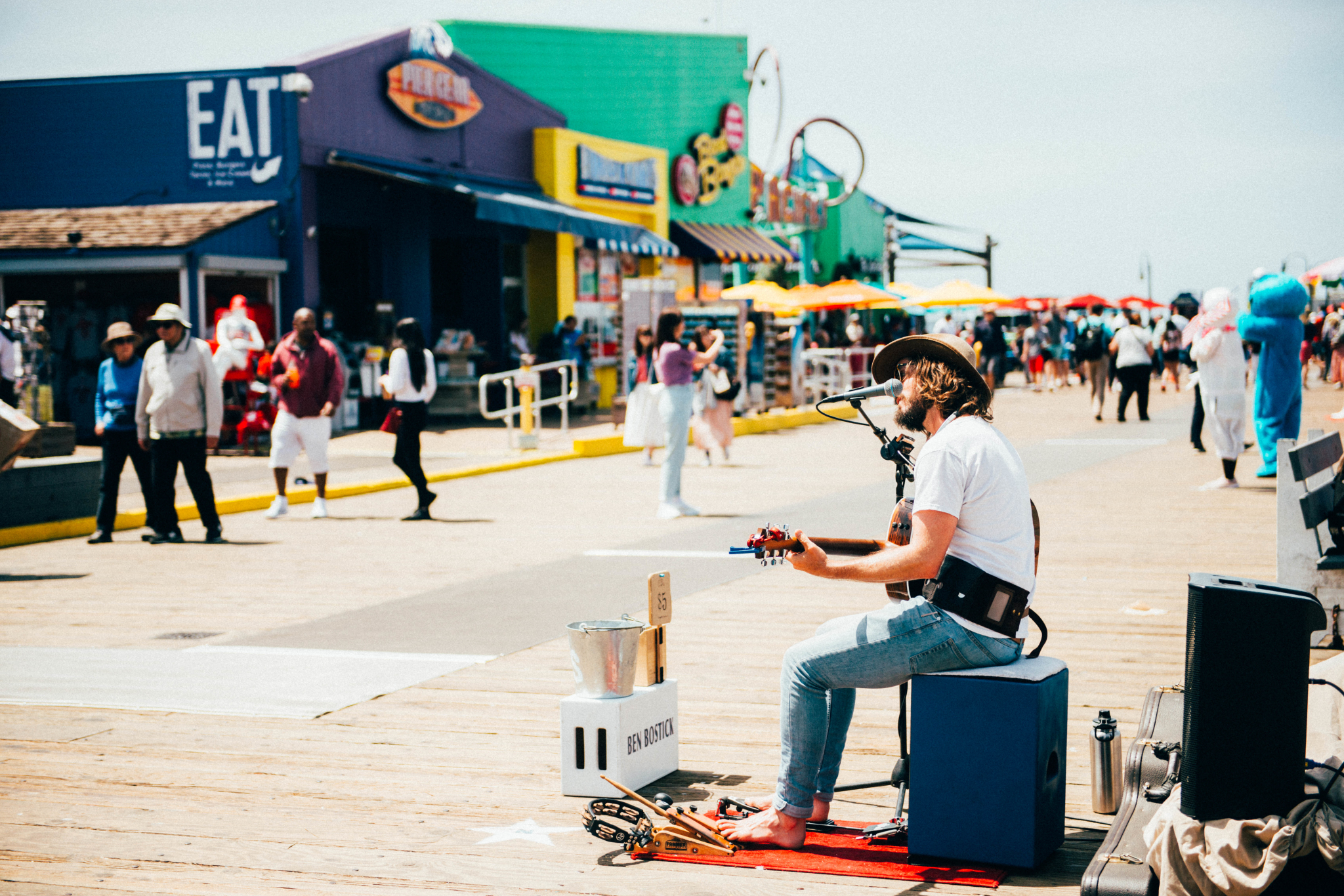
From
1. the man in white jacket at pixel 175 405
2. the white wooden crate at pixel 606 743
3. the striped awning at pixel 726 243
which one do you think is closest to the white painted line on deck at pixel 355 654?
the white wooden crate at pixel 606 743

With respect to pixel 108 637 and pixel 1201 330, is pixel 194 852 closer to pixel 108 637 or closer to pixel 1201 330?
pixel 108 637

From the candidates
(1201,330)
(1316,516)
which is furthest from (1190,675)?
(1201,330)

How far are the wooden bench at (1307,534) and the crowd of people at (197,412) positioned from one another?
7732mm

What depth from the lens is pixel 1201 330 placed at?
47.7 ft

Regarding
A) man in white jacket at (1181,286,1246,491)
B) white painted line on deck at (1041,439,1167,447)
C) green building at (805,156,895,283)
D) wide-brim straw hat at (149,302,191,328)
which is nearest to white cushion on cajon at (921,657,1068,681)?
wide-brim straw hat at (149,302,191,328)

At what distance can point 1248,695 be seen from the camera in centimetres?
351

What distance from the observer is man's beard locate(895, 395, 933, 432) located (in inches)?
175

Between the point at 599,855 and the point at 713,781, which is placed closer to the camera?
the point at 599,855

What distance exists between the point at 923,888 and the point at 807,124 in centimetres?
2946

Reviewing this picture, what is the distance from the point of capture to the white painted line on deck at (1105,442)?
2041 centimetres

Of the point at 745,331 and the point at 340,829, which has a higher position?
the point at 745,331

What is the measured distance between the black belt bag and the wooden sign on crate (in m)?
1.31

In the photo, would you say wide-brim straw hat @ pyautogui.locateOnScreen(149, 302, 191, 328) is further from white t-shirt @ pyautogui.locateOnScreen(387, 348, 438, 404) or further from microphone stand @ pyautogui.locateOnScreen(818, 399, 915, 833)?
microphone stand @ pyautogui.locateOnScreen(818, 399, 915, 833)

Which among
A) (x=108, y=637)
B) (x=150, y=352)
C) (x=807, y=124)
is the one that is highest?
(x=807, y=124)
